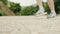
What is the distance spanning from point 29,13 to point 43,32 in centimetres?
320

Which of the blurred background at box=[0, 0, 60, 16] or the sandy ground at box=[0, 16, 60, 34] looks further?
the blurred background at box=[0, 0, 60, 16]

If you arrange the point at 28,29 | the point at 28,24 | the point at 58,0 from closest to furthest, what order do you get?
1. the point at 28,29
2. the point at 28,24
3. the point at 58,0

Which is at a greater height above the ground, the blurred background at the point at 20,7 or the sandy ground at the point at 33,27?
the blurred background at the point at 20,7

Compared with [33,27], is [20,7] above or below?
above

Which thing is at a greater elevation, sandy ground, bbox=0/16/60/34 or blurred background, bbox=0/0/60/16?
blurred background, bbox=0/0/60/16

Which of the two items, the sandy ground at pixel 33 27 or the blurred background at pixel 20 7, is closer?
the sandy ground at pixel 33 27

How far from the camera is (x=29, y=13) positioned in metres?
6.32

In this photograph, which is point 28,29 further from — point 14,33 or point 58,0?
point 58,0

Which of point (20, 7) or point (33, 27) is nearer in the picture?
point (33, 27)

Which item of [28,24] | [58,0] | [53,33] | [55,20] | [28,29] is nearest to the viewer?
[53,33]

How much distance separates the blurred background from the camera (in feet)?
20.7

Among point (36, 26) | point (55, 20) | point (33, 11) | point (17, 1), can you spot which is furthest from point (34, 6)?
point (36, 26)

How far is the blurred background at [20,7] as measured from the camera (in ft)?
20.7

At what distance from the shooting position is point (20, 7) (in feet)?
21.2
